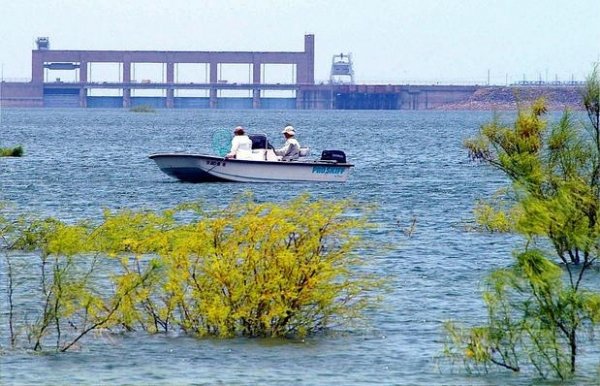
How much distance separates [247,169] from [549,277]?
96.2 feet

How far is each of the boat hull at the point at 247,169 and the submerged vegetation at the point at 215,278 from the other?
2565 centimetres

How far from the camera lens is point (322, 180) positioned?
4612 cm

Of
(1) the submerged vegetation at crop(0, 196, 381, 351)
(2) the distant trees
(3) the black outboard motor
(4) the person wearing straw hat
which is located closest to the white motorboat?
(3) the black outboard motor

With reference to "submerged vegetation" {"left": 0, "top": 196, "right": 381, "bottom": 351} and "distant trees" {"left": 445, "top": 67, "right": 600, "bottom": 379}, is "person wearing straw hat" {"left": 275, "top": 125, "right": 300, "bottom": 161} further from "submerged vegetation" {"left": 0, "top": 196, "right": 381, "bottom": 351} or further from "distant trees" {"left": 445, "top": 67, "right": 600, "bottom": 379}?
"submerged vegetation" {"left": 0, "top": 196, "right": 381, "bottom": 351}

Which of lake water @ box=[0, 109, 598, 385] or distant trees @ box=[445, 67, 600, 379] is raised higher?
distant trees @ box=[445, 67, 600, 379]

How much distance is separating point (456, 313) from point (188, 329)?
414 centimetres

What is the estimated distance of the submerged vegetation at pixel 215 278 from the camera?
1755cm

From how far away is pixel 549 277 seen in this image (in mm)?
15891

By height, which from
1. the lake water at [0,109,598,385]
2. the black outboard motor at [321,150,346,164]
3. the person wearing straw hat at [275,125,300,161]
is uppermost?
the person wearing straw hat at [275,125,300,161]

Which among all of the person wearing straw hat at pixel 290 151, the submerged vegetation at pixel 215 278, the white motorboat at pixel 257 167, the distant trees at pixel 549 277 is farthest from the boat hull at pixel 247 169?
the submerged vegetation at pixel 215 278

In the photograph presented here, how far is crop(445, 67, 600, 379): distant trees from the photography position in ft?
52.9

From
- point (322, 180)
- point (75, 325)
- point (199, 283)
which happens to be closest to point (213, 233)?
point (199, 283)

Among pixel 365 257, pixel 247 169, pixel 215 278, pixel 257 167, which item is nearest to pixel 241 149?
pixel 247 169

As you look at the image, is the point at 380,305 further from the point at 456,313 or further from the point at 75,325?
the point at 75,325
